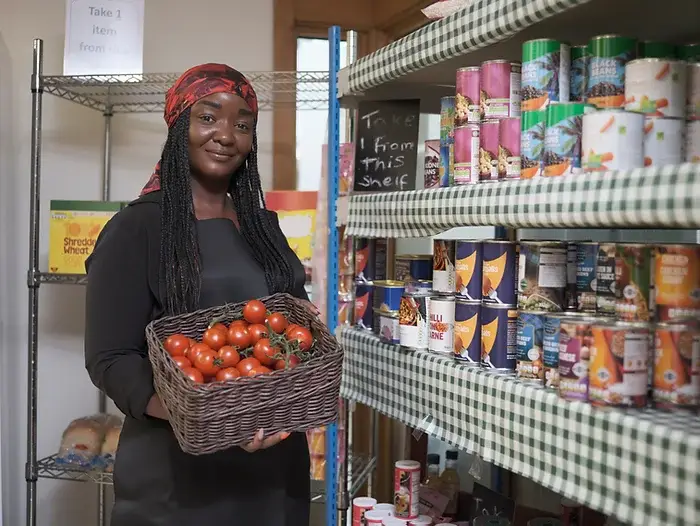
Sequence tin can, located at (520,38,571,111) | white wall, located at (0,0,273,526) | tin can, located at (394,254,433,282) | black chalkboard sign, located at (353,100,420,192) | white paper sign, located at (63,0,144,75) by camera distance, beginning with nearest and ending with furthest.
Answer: tin can, located at (520,38,571,111) → tin can, located at (394,254,433,282) → black chalkboard sign, located at (353,100,420,192) → white paper sign, located at (63,0,144,75) → white wall, located at (0,0,273,526)

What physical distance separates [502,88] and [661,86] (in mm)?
385

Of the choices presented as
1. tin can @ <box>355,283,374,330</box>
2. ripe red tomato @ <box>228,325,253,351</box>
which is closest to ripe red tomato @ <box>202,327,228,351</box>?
ripe red tomato @ <box>228,325,253,351</box>

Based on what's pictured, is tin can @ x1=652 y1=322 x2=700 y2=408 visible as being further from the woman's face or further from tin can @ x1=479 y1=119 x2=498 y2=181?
the woman's face

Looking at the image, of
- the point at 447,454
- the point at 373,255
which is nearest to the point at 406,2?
the point at 373,255

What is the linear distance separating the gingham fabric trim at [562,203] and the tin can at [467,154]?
0.03 m

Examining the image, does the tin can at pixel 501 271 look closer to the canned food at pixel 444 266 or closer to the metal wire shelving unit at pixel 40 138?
the canned food at pixel 444 266

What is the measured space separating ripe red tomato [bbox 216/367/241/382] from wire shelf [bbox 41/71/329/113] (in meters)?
1.43

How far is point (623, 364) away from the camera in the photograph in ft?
3.76

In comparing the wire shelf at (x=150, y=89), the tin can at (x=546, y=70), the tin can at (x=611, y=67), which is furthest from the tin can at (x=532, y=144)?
the wire shelf at (x=150, y=89)

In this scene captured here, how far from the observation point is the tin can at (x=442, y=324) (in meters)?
1.65

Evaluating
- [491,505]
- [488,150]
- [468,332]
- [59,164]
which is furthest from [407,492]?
[59,164]

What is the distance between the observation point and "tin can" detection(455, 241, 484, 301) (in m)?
1.55

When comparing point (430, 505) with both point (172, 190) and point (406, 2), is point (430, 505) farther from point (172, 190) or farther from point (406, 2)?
point (406, 2)

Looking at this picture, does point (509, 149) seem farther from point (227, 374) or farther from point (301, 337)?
point (227, 374)
